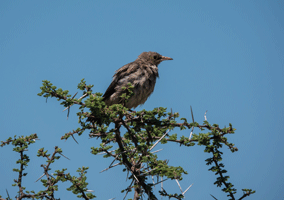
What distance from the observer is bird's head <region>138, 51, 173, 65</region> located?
28.3 ft

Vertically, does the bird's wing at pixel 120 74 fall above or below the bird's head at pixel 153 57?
below

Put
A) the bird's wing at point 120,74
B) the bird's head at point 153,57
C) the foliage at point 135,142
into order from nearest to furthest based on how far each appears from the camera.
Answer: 1. the foliage at point 135,142
2. the bird's wing at point 120,74
3. the bird's head at point 153,57

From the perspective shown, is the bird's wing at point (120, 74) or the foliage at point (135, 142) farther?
the bird's wing at point (120, 74)

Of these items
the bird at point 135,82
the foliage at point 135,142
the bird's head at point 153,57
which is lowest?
the foliage at point 135,142

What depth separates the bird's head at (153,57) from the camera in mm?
8625

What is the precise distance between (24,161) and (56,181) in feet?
1.81

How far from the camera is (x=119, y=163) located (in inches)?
172

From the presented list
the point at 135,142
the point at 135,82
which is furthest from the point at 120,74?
the point at 135,142

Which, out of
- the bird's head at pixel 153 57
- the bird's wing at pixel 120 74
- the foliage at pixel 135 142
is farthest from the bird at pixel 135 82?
the foliage at pixel 135 142

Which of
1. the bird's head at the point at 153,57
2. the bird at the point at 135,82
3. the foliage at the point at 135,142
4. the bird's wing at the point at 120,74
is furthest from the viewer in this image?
the bird's head at the point at 153,57

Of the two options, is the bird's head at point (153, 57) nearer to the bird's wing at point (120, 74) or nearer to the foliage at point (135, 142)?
the bird's wing at point (120, 74)

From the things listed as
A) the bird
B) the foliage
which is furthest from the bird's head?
the foliage

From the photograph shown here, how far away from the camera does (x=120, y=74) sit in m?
7.55

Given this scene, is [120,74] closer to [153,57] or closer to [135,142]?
[153,57]
